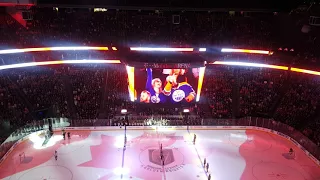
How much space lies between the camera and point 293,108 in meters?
21.2

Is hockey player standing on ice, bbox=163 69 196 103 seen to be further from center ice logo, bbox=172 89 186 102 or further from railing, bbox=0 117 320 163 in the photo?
railing, bbox=0 117 320 163

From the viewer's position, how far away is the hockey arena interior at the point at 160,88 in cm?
1702

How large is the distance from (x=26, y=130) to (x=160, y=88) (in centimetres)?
909

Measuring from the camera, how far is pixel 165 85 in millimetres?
20719

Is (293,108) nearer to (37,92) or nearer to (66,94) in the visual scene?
(66,94)

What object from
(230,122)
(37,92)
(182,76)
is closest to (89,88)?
(37,92)

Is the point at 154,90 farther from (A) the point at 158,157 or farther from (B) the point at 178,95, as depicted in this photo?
(A) the point at 158,157

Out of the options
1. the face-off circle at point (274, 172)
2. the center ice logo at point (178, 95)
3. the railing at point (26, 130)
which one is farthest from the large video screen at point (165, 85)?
the face-off circle at point (274, 172)

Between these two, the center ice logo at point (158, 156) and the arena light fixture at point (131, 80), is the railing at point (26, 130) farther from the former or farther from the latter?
the center ice logo at point (158, 156)

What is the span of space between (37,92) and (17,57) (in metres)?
2.86

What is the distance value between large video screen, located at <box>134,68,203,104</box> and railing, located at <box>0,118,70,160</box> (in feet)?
18.0

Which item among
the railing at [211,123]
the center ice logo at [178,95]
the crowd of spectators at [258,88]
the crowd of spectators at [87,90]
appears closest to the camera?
the railing at [211,123]

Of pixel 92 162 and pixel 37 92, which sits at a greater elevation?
pixel 37 92

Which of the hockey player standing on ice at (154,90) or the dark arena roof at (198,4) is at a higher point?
the dark arena roof at (198,4)
